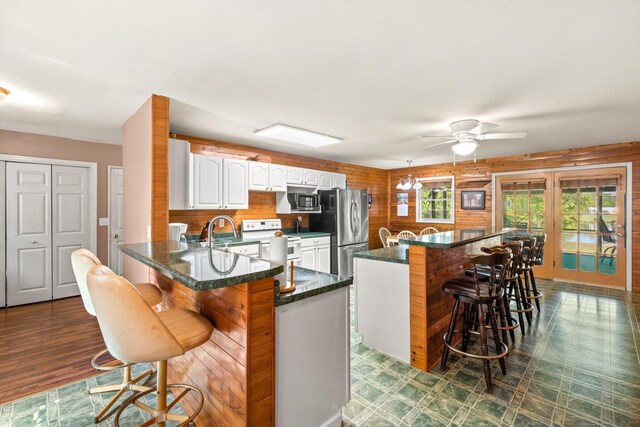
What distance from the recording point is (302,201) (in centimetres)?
545

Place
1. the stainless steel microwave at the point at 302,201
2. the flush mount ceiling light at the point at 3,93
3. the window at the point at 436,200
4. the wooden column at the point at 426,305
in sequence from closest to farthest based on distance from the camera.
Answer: the wooden column at the point at 426,305 < the flush mount ceiling light at the point at 3,93 < the stainless steel microwave at the point at 302,201 < the window at the point at 436,200

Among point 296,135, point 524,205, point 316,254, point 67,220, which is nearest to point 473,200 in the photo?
point 524,205

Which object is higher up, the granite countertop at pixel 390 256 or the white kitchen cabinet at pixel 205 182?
the white kitchen cabinet at pixel 205 182

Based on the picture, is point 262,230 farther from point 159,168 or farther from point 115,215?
point 159,168

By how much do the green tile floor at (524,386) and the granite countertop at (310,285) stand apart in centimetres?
95

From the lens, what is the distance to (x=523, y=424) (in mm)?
1943

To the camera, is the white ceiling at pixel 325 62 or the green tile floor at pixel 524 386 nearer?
the white ceiling at pixel 325 62

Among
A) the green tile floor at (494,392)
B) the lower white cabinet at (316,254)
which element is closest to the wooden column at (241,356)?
the green tile floor at (494,392)

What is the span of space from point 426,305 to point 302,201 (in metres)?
3.30

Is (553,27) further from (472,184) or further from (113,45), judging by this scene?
(472,184)

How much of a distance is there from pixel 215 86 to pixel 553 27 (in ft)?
7.80

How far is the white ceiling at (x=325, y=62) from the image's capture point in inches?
64.6

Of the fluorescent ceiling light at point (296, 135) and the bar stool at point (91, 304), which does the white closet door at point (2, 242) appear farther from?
the fluorescent ceiling light at point (296, 135)

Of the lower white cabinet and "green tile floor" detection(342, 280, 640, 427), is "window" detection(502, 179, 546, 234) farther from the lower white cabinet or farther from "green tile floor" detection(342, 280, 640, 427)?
the lower white cabinet
